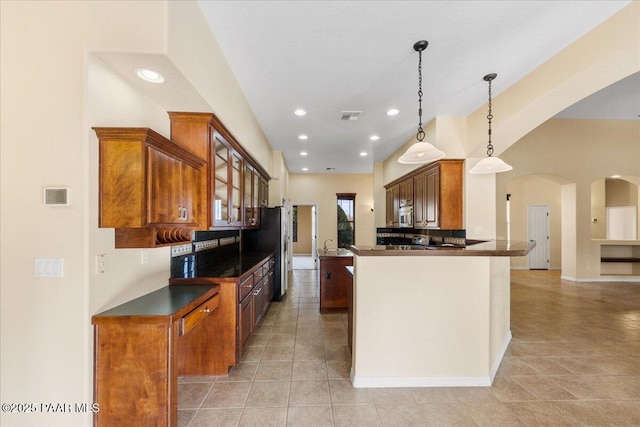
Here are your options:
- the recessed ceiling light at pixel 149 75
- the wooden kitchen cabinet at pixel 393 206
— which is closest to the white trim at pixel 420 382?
the recessed ceiling light at pixel 149 75

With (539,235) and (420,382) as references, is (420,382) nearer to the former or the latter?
(420,382)

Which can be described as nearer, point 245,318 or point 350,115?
point 245,318

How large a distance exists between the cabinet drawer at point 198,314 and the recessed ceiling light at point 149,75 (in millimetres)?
1648

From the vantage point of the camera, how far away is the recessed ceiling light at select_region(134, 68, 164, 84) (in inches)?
73.4

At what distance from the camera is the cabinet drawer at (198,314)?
191cm

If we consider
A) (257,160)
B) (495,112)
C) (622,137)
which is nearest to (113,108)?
(257,160)

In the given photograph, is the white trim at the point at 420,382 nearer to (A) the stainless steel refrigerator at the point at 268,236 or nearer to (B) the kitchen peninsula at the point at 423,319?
(B) the kitchen peninsula at the point at 423,319

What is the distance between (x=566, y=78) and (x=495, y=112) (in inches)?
37.1

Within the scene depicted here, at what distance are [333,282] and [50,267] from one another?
3.53 meters

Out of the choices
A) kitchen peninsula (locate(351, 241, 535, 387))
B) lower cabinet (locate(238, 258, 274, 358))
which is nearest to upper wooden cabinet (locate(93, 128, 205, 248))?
lower cabinet (locate(238, 258, 274, 358))

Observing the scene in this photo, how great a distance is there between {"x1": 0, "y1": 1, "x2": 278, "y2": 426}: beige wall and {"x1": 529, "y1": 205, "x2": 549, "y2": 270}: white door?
9921mm

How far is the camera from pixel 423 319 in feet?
8.22

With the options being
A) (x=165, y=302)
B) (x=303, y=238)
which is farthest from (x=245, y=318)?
(x=303, y=238)

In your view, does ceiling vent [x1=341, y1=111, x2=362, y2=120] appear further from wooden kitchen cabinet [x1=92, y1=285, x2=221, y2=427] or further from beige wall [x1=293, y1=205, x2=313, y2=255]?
beige wall [x1=293, y1=205, x2=313, y2=255]
